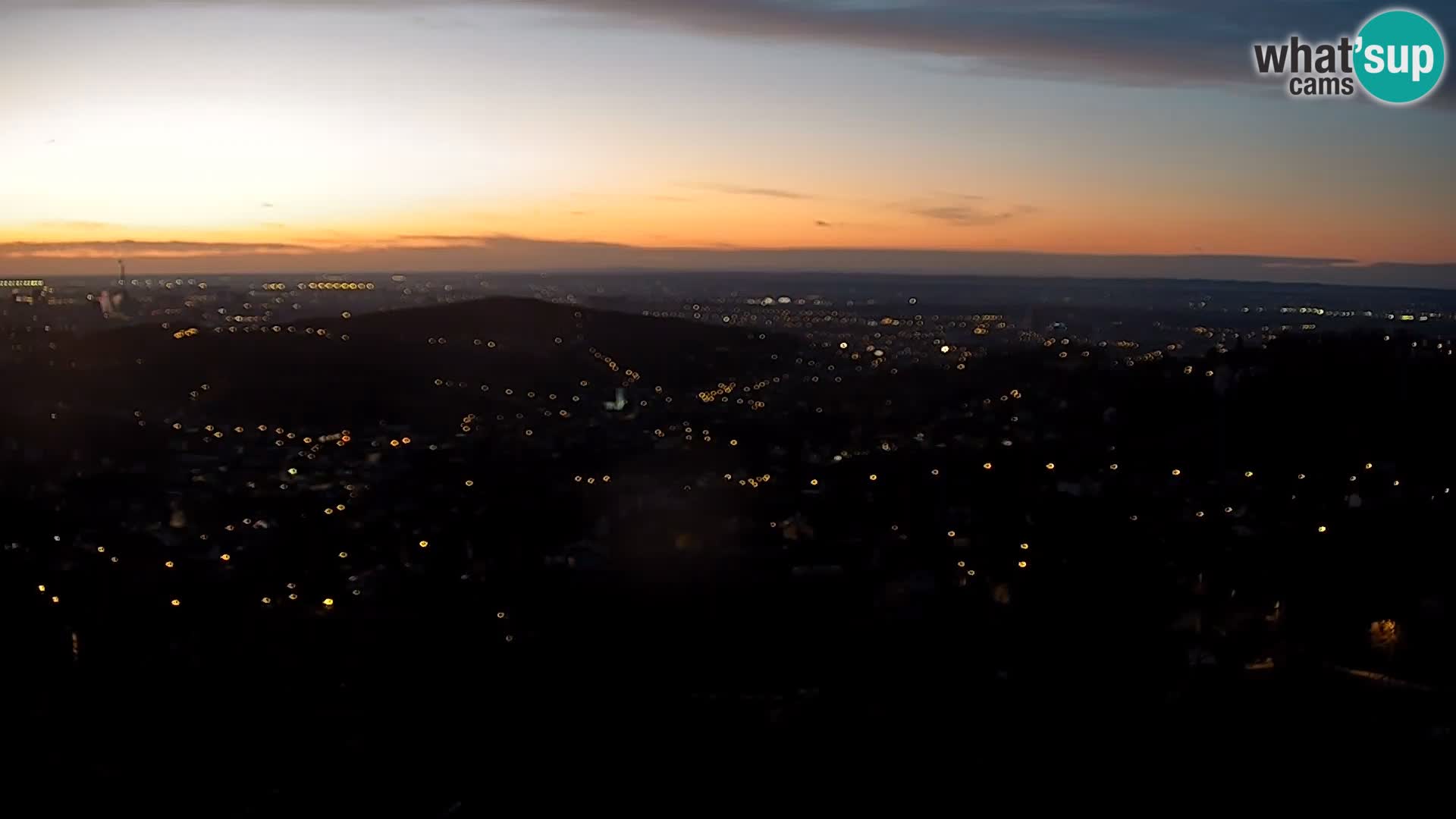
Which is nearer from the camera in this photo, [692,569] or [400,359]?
[692,569]

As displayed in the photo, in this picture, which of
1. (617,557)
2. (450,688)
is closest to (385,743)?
(450,688)

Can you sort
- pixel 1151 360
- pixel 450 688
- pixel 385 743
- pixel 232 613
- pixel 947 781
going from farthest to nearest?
pixel 1151 360
pixel 232 613
pixel 450 688
pixel 385 743
pixel 947 781

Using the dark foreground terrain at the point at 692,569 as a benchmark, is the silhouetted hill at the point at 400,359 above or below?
above

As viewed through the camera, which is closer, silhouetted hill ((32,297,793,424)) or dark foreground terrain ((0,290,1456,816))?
dark foreground terrain ((0,290,1456,816))

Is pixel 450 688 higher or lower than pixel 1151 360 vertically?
lower

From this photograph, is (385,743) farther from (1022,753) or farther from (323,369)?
(323,369)

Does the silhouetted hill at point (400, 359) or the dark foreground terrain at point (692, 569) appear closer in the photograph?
the dark foreground terrain at point (692, 569)

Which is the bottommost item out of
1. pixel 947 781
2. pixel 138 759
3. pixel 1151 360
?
pixel 138 759

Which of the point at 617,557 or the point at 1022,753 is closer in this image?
the point at 1022,753

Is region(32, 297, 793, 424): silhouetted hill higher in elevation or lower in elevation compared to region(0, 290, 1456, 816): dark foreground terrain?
higher

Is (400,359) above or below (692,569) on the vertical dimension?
above

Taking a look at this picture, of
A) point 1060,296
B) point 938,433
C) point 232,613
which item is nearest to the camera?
point 232,613
